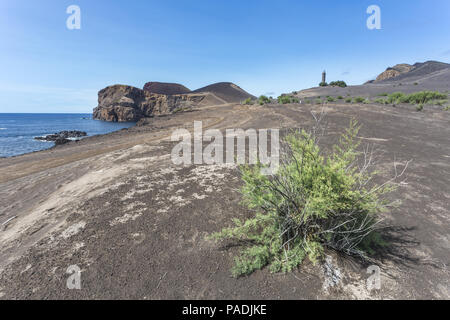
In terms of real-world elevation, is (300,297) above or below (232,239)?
below

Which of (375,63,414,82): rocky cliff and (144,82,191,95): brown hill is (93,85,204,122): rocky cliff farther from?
(375,63,414,82): rocky cliff

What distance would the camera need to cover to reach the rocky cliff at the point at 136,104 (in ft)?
182

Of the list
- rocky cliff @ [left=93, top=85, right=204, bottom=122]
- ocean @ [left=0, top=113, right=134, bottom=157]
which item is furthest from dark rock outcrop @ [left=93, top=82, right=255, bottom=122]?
ocean @ [left=0, top=113, right=134, bottom=157]

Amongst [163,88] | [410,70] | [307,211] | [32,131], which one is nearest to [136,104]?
[163,88]

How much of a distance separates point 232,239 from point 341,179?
171 cm

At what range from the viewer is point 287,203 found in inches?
100.0

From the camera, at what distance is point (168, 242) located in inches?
116

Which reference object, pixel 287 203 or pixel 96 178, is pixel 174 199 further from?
pixel 96 178

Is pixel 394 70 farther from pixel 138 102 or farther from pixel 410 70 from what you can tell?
pixel 138 102

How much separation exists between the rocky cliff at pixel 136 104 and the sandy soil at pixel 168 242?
178 feet

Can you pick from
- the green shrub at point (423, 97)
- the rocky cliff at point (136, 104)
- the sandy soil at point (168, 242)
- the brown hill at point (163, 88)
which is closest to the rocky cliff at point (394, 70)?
the green shrub at point (423, 97)

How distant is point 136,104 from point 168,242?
6664cm

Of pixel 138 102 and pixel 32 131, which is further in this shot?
pixel 138 102
